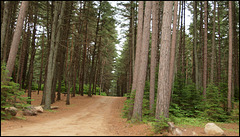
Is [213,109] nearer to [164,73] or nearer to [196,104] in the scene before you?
[196,104]

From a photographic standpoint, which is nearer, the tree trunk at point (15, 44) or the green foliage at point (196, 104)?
the tree trunk at point (15, 44)

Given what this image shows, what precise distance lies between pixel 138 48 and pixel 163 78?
4.36 meters

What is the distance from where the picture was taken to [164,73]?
726 centimetres

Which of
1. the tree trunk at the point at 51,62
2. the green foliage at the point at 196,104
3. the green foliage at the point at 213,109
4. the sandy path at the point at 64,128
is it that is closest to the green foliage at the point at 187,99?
the green foliage at the point at 196,104

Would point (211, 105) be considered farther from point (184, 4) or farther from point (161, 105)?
point (184, 4)

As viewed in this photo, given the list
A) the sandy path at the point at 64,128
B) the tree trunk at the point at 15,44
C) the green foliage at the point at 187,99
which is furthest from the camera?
the green foliage at the point at 187,99

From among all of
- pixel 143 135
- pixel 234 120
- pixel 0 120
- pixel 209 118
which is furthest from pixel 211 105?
pixel 0 120

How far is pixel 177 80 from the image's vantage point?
46.0ft

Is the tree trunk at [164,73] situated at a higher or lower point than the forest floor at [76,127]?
higher

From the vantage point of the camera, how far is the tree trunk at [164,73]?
7023mm

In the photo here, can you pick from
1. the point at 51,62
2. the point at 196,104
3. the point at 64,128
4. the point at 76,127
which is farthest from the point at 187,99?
the point at 51,62

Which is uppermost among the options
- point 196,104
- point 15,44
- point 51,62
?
point 15,44

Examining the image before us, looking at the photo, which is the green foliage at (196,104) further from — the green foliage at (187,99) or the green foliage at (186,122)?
the green foliage at (186,122)

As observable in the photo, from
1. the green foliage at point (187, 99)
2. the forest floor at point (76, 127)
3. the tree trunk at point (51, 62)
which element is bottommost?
the forest floor at point (76, 127)
